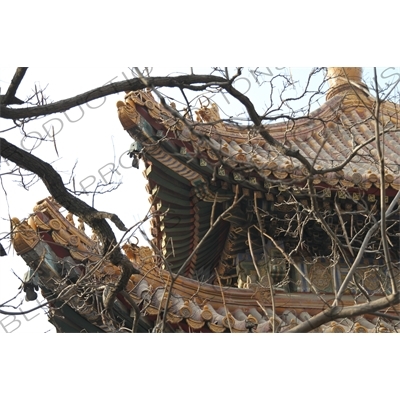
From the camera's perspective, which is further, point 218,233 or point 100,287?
point 218,233

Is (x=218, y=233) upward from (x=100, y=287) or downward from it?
downward

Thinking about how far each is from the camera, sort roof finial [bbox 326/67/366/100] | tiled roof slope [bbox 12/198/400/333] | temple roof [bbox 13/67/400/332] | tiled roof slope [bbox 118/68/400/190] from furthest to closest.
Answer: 1. roof finial [bbox 326/67/366/100]
2. tiled roof slope [bbox 118/68/400/190]
3. temple roof [bbox 13/67/400/332]
4. tiled roof slope [bbox 12/198/400/333]

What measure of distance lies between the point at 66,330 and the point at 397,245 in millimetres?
3088

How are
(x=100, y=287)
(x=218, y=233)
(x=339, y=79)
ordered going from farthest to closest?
(x=339, y=79) < (x=218, y=233) < (x=100, y=287)

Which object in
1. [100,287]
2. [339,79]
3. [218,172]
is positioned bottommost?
[100,287]

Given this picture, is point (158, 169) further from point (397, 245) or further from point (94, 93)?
point (94, 93)

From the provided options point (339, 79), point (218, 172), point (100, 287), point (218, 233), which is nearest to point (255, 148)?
point (218, 172)

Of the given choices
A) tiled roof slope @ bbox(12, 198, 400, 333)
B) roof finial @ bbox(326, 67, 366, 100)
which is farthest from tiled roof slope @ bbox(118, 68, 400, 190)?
tiled roof slope @ bbox(12, 198, 400, 333)

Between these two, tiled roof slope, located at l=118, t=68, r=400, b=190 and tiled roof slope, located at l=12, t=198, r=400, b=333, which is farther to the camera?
tiled roof slope, located at l=118, t=68, r=400, b=190

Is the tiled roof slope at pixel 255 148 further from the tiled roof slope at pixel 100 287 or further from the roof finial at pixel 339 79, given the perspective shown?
the tiled roof slope at pixel 100 287

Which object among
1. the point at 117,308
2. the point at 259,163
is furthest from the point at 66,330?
the point at 259,163

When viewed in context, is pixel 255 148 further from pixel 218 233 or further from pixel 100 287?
pixel 100 287

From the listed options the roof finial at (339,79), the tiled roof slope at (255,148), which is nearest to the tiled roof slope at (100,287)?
the tiled roof slope at (255,148)

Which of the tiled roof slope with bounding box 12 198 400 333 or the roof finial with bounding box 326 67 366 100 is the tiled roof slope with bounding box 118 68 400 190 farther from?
the tiled roof slope with bounding box 12 198 400 333
